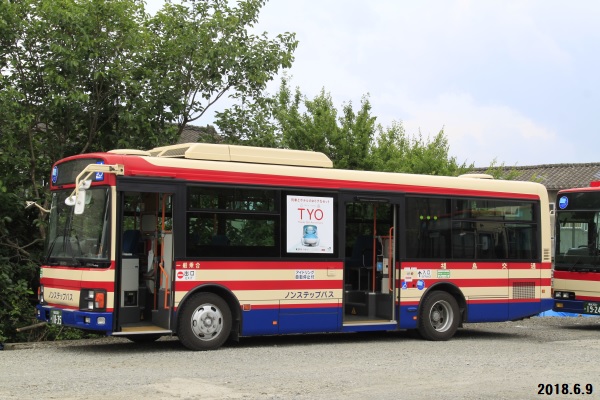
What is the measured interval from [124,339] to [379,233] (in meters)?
4.97

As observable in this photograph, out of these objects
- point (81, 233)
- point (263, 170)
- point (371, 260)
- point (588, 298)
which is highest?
point (263, 170)

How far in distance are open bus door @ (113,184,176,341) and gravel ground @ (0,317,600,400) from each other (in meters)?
0.52

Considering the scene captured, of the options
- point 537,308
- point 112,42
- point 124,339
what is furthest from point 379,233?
point 112,42

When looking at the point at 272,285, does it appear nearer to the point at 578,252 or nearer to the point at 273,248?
the point at 273,248

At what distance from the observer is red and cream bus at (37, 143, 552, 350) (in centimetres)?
1351

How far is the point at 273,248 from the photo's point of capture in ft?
48.4

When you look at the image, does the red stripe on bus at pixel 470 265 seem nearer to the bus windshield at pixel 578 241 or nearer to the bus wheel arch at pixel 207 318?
the bus windshield at pixel 578 241

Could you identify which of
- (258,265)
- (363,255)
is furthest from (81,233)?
(363,255)

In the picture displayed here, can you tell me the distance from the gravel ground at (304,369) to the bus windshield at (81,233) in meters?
1.40

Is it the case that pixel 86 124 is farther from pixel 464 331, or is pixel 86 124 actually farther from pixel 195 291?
pixel 464 331

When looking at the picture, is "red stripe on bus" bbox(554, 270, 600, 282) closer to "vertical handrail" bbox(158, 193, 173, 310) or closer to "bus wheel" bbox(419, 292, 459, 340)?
"bus wheel" bbox(419, 292, 459, 340)

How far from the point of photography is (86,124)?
18750mm

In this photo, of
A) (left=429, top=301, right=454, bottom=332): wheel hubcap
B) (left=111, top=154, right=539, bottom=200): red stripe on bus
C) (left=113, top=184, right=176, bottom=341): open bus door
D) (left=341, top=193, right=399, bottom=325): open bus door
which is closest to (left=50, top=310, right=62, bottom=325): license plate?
(left=113, top=184, right=176, bottom=341): open bus door

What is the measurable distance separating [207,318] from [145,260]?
132cm
